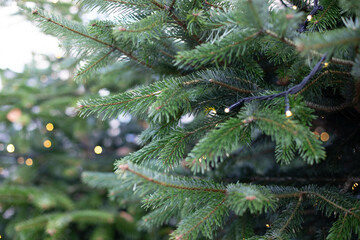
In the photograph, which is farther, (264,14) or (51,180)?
(51,180)

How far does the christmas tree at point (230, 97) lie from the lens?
1.58ft

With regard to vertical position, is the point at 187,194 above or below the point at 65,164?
above

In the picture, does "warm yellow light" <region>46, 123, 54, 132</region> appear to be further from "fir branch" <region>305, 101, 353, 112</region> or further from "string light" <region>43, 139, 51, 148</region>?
"fir branch" <region>305, 101, 353, 112</region>

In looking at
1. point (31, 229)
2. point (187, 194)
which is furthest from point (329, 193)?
point (31, 229)

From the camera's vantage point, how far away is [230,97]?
67 cm

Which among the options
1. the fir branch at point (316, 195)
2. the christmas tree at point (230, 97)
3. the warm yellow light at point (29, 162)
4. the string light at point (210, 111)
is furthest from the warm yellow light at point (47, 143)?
the fir branch at point (316, 195)

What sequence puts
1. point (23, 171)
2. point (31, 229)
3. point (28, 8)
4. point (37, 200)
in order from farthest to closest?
point (23, 171)
point (37, 200)
point (31, 229)
point (28, 8)

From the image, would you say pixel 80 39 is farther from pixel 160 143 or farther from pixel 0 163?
pixel 0 163

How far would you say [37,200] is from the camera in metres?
1.48

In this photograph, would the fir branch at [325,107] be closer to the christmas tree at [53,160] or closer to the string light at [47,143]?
the christmas tree at [53,160]

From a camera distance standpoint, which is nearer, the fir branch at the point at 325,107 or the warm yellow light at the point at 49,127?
the fir branch at the point at 325,107

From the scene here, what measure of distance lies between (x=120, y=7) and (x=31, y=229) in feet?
3.88

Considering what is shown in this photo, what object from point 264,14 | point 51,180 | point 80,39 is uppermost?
point 264,14

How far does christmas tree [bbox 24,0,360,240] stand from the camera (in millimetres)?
482
